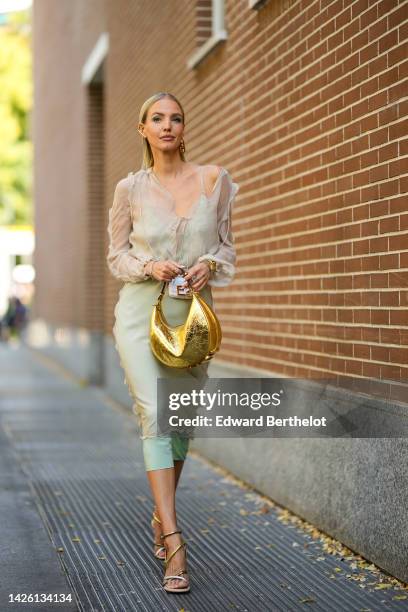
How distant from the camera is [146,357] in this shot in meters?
5.36

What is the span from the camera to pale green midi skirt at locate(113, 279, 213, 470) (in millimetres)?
5297

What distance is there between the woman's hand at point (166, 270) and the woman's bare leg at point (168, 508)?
2.68 ft

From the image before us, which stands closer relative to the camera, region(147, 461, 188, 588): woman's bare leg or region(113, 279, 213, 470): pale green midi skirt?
region(147, 461, 188, 588): woman's bare leg

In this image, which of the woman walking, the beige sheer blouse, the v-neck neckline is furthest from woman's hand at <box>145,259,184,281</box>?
the v-neck neckline

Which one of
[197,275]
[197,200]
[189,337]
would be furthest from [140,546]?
[197,200]

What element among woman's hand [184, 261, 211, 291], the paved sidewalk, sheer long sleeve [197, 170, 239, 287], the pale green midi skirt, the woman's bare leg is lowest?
the paved sidewalk

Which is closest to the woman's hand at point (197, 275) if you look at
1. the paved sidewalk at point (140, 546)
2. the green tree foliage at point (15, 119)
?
the paved sidewalk at point (140, 546)

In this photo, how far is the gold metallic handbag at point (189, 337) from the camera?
514 centimetres

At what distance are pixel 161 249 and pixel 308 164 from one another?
170 centimetres

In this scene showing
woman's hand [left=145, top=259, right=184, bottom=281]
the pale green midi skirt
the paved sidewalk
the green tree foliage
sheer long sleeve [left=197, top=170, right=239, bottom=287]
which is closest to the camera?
the paved sidewalk

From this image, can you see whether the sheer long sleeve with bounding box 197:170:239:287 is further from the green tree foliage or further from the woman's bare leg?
the green tree foliage

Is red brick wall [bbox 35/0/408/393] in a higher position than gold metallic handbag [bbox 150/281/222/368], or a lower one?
higher

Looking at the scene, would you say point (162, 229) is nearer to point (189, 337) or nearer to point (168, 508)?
point (189, 337)

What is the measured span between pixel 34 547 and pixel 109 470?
2.88 m
